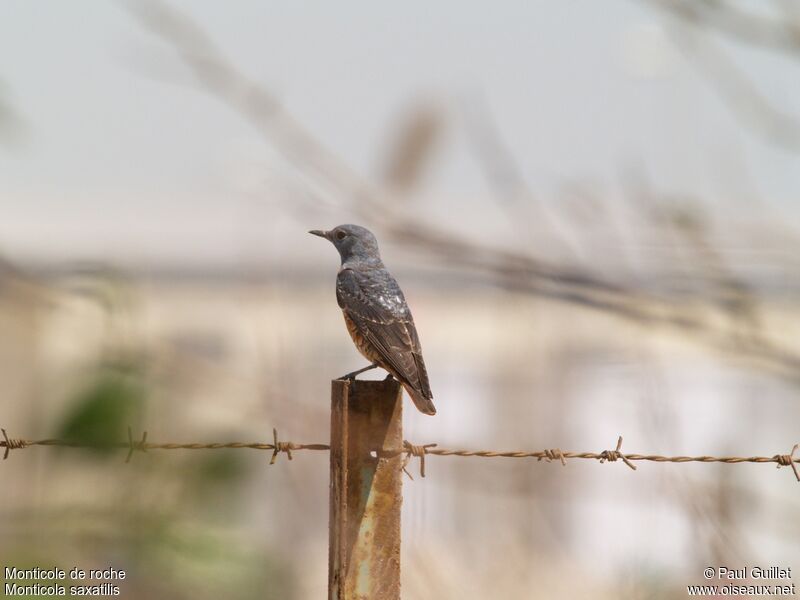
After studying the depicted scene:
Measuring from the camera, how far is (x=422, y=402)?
405cm

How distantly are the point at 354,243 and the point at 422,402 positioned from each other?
5.93ft

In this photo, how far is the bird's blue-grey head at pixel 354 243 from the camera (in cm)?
562

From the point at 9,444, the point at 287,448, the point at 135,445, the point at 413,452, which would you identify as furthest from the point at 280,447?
the point at 135,445

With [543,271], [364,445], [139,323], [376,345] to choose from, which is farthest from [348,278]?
[139,323]

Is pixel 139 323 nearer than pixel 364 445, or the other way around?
pixel 139 323

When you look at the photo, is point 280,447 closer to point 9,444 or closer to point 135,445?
point 9,444

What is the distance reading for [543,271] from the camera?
2090 mm

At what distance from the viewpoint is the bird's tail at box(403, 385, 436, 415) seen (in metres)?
4.02

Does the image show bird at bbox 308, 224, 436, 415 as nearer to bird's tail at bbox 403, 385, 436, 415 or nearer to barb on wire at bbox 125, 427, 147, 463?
bird's tail at bbox 403, 385, 436, 415

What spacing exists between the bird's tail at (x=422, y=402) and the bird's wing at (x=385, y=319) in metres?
0.03

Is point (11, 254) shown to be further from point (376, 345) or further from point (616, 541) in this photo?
point (616, 541)

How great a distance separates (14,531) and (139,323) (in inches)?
14.1

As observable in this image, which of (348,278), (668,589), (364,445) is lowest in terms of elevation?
(668,589)

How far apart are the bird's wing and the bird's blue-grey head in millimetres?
198
